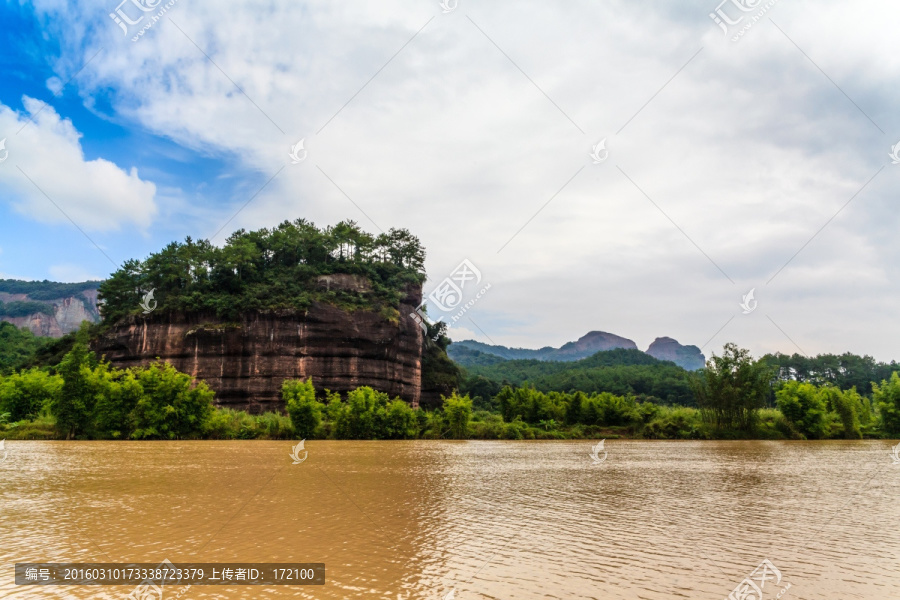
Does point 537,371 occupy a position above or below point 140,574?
above

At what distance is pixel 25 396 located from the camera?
120 ft

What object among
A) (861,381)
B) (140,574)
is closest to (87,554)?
(140,574)

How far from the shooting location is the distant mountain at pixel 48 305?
12800 cm

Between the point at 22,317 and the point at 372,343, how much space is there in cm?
11845

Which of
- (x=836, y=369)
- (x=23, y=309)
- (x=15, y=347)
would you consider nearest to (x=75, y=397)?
(x=15, y=347)

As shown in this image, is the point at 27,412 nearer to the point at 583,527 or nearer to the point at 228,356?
the point at 228,356

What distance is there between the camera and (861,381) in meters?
79.7

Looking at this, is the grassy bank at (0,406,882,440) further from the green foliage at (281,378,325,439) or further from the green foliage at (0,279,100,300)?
the green foliage at (0,279,100,300)

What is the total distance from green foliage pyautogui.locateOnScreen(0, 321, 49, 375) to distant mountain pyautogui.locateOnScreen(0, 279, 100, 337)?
5376cm

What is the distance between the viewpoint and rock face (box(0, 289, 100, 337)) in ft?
419

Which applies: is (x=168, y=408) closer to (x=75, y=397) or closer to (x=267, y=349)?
(x=75, y=397)

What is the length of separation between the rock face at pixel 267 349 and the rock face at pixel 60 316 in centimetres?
8804

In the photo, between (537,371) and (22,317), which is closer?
(537,371)

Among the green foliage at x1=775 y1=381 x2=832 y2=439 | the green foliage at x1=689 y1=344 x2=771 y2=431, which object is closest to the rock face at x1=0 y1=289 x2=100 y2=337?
the green foliage at x1=689 y1=344 x2=771 y2=431
